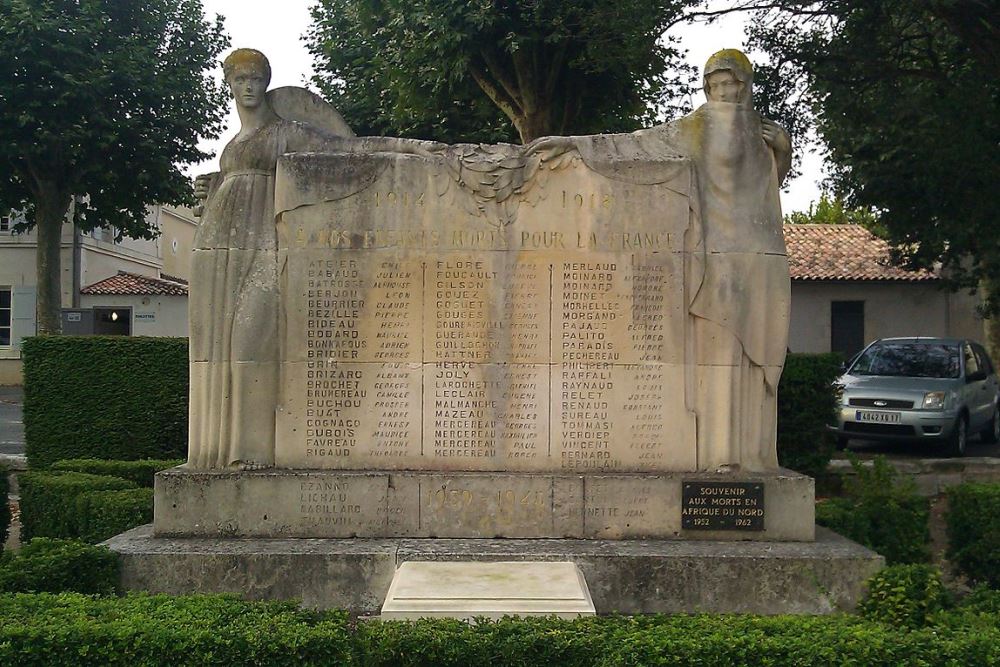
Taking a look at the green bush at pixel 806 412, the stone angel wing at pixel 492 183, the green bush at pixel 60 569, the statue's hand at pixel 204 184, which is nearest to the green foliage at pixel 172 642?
the green bush at pixel 60 569

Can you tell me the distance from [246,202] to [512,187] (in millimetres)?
2093

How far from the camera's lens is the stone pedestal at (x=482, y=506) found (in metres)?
7.31

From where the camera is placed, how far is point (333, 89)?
83.3 feet

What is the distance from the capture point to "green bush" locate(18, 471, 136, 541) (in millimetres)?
9219

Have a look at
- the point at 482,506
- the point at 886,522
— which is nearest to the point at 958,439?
the point at 886,522

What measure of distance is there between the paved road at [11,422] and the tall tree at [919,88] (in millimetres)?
15253

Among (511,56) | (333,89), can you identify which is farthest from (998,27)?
(333,89)

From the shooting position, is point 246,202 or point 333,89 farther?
point 333,89

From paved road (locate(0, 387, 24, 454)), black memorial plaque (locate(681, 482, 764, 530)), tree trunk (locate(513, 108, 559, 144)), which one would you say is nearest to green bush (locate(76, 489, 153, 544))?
black memorial plaque (locate(681, 482, 764, 530))

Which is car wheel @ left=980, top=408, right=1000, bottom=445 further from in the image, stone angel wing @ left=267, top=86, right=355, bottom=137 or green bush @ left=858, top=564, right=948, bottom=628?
stone angel wing @ left=267, top=86, right=355, bottom=137

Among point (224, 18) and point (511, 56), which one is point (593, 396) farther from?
point (224, 18)

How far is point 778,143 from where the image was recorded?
7758 millimetres

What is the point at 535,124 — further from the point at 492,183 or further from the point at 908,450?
the point at 492,183

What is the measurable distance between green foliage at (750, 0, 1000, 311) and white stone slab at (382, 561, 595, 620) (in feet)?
36.0
